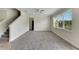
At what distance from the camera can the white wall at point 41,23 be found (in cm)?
1351

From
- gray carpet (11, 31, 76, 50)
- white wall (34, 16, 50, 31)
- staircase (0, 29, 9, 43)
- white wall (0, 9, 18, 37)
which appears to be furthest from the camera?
white wall (34, 16, 50, 31)

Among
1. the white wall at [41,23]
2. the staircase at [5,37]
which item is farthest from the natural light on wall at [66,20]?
the white wall at [41,23]

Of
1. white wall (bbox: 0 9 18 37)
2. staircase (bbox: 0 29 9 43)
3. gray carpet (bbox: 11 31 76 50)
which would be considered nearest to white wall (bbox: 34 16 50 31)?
white wall (bbox: 0 9 18 37)

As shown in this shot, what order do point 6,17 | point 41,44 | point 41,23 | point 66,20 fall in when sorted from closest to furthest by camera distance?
point 41,44 → point 66,20 → point 6,17 → point 41,23

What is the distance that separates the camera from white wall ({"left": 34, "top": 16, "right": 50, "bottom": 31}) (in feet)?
44.3

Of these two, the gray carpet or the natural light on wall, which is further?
the natural light on wall

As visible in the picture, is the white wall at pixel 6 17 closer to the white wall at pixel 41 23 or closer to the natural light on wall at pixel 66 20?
the natural light on wall at pixel 66 20

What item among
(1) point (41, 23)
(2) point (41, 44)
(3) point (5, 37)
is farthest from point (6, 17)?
(1) point (41, 23)

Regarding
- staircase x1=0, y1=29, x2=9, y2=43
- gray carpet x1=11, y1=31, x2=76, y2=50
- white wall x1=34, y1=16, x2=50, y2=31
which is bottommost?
gray carpet x1=11, y1=31, x2=76, y2=50

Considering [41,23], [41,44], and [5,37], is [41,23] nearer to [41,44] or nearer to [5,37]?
[5,37]

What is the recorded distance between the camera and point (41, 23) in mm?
13562

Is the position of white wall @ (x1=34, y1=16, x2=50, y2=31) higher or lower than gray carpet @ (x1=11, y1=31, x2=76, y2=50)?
higher

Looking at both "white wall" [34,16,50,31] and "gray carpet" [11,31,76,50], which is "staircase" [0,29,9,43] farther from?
"white wall" [34,16,50,31]
